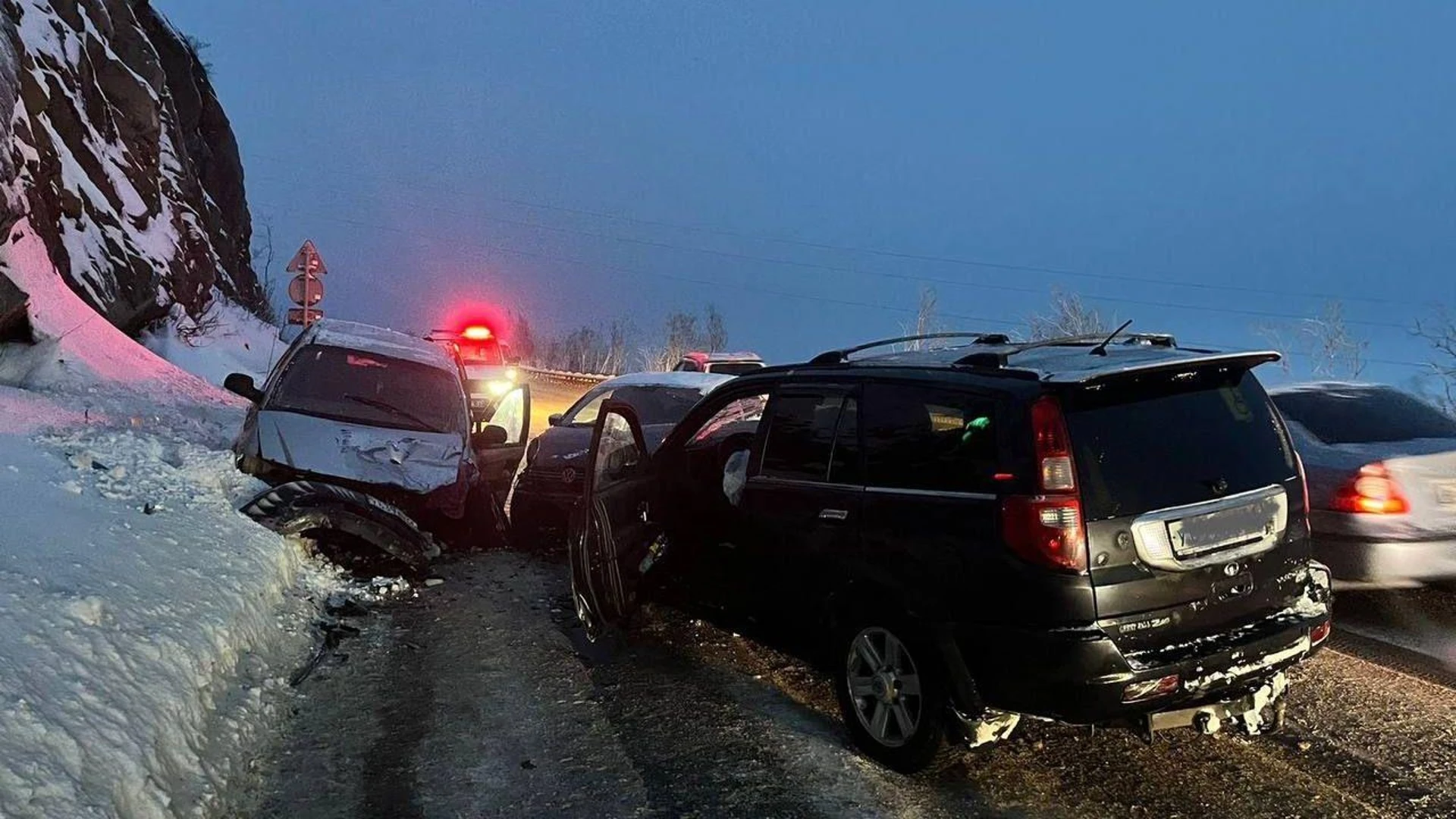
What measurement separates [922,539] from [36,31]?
52.8ft

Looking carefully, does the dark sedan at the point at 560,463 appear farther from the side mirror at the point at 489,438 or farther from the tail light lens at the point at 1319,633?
the tail light lens at the point at 1319,633

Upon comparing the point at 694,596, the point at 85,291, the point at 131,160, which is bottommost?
the point at 694,596

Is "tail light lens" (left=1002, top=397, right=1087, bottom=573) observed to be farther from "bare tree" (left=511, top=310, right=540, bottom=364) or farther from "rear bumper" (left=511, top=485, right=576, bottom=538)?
"bare tree" (left=511, top=310, right=540, bottom=364)

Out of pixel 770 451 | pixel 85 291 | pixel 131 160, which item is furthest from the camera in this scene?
pixel 131 160

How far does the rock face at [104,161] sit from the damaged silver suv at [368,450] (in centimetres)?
428

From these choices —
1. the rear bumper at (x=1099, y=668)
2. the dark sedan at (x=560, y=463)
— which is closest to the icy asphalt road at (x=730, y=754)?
the rear bumper at (x=1099, y=668)

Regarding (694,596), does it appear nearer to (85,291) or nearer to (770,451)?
(770,451)

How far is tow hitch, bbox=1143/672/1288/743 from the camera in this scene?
11.1 ft

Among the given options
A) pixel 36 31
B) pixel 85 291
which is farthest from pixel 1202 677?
pixel 36 31

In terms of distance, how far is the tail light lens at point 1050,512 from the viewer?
326cm

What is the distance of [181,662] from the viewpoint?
3818mm

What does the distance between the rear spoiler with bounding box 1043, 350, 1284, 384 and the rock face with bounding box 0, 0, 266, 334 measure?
423 inches

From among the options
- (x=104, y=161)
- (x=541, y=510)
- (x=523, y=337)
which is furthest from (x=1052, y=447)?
(x=523, y=337)

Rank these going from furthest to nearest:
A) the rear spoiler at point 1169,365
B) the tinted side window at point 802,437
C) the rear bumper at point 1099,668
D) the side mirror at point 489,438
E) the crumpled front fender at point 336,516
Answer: the side mirror at point 489,438
the crumpled front fender at point 336,516
the tinted side window at point 802,437
the rear spoiler at point 1169,365
the rear bumper at point 1099,668
